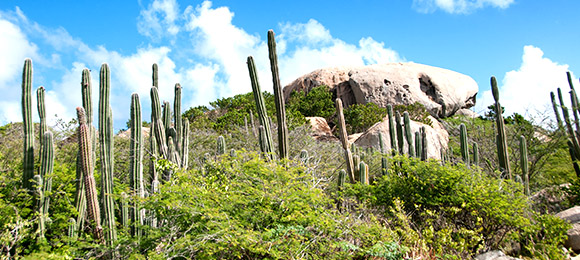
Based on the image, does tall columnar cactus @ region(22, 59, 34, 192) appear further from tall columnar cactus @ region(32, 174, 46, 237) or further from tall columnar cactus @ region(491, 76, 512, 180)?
tall columnar cactus @ region(491, 76, 512, 180)

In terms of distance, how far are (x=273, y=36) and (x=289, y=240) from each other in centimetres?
475

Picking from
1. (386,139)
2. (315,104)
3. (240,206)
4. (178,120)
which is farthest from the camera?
(315,104)

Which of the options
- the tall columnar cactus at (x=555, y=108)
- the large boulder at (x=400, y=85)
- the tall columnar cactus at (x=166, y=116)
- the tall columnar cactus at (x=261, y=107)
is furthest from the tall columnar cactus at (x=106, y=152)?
the large boulder at (x=400, y=85)

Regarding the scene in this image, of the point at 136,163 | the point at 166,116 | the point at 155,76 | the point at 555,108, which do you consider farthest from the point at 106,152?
the point at 555,108

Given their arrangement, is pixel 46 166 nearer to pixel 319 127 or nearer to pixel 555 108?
pixel 555 108

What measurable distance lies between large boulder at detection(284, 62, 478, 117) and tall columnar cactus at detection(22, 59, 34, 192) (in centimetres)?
2301

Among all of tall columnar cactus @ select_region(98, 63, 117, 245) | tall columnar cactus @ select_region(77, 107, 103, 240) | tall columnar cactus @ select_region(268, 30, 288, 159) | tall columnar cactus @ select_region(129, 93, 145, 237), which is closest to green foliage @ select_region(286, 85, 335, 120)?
tall columnar cactus @ select_region(268, 30, 288, 159)

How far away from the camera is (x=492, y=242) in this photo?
22.5ft

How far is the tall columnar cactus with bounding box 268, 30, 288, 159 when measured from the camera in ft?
24.9

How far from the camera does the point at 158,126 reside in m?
6.75

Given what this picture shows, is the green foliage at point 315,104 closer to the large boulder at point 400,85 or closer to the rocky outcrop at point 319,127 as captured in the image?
the large boulder at point 400,85

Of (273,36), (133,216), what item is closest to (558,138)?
(273,36)

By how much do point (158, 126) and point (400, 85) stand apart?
78.0 feet

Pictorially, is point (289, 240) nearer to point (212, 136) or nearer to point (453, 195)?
point (453, 195)
